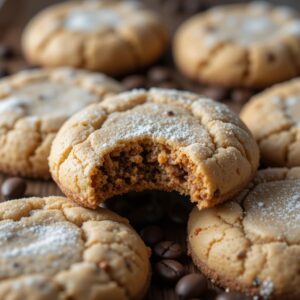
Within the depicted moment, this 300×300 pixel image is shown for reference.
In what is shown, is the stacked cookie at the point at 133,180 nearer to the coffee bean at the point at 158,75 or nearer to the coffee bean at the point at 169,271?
the coffee bean at the point at 169,271

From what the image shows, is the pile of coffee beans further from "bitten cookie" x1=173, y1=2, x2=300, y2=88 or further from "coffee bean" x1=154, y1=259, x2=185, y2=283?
"coffee bean" x1=154, y1=259, x2=185, y2=283

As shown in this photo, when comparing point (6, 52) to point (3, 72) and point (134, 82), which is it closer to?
point (3, 72)

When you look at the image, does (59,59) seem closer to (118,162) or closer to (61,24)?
(61,24)

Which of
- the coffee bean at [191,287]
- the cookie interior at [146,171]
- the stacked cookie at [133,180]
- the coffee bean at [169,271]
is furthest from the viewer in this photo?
the cookie interior at [146,171]

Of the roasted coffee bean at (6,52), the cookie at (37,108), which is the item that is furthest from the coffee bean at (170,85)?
the roasted coffee bean at (6,52)

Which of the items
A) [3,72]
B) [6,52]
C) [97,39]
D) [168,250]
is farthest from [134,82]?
[168,250]

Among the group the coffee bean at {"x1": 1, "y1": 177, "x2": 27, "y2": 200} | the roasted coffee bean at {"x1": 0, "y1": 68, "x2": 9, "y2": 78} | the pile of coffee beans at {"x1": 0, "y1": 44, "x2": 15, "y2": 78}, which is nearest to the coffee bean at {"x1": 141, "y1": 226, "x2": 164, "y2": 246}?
the coffee bean at {"x1": 1, "y1": 177, "x2": 27, "y2": 200}
